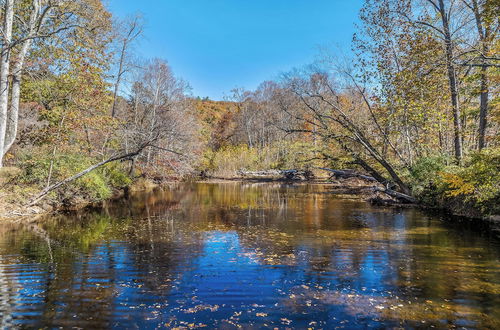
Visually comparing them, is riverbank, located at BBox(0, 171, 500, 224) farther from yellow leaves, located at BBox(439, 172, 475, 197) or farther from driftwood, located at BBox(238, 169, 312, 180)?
driftwood, located at BBox(238, 169, 312, 180)

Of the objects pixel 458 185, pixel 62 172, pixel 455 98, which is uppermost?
pixel 455 98

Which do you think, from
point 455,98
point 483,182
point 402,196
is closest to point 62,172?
point 402,196

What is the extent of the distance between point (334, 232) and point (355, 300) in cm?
539

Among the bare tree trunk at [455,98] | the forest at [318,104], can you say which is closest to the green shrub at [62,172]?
the forest at [318,104]

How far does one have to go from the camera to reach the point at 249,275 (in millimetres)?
6422

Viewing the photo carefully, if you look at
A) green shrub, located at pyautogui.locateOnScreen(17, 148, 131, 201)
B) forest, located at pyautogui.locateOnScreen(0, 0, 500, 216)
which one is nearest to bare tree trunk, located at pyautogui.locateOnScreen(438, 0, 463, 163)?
forest, located at pyautogui.locateOnScreen(0, 0, 500, 216)

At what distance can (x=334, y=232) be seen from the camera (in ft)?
34.4

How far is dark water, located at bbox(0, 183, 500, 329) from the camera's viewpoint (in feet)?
15.2

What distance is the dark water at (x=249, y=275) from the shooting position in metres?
4.62

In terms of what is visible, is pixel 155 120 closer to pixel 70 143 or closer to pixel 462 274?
pixel 70 143

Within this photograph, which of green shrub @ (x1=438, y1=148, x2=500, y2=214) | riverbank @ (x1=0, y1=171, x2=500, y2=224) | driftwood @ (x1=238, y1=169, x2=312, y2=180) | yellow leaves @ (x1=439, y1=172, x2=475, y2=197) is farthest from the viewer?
driftwood @ (x1=238, y1=169, x2=312, y2=180)

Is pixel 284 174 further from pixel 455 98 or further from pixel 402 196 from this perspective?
pixel 455 98

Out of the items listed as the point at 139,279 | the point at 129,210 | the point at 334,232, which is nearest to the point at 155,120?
the point at 129,210

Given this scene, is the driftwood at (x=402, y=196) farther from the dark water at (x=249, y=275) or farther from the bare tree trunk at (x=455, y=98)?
the dark water at (x=249, y=275)
